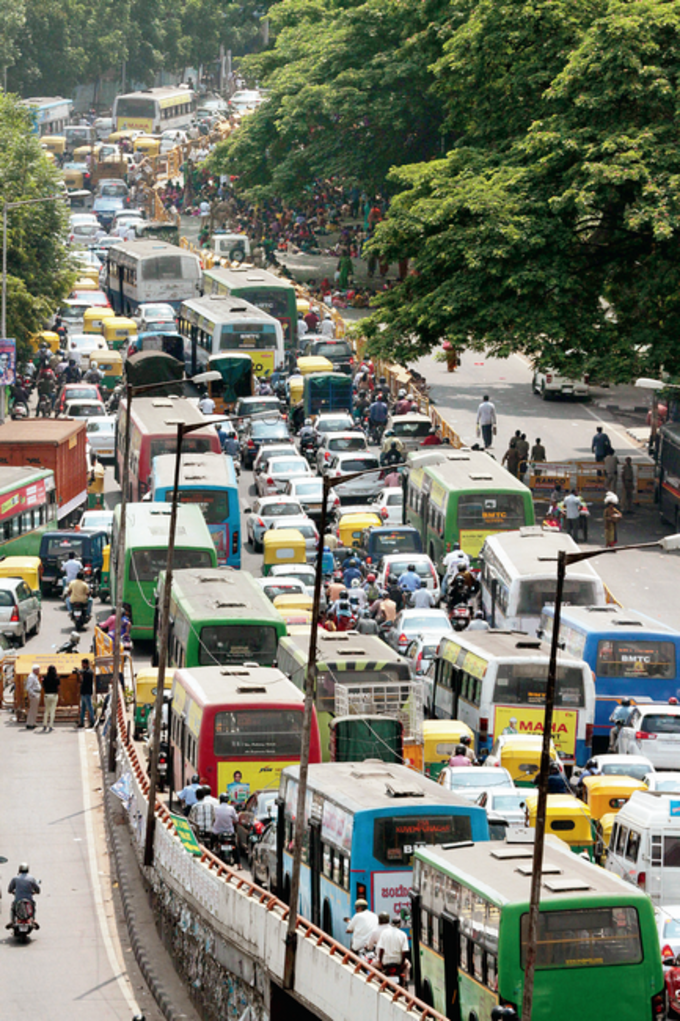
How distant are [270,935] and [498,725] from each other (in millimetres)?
10658

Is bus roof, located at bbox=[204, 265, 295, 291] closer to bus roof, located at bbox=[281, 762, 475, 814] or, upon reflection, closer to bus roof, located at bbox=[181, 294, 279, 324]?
bus roof, located at bbox=[181, 294, 279, 324]

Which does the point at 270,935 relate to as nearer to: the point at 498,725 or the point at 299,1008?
the point at 299,1008

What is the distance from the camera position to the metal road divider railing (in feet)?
67.3

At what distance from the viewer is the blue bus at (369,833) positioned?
76.1 ft

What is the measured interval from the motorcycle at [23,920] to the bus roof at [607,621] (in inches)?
467

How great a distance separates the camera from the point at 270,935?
24.1 m

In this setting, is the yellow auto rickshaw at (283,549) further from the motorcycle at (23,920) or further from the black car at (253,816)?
the motorcycle at (23,920)

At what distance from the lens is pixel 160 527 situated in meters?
43.2

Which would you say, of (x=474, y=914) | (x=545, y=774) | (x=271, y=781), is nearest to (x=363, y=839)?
(x=474, y=914)

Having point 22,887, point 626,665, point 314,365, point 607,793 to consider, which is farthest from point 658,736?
point 314,365

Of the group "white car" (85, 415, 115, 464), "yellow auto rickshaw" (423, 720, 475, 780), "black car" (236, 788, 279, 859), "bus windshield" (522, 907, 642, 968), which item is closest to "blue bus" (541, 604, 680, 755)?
"yellow auto rickshaw" (423, 720, 475, 780)

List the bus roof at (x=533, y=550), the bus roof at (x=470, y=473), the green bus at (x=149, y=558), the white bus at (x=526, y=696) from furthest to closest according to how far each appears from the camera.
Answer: the bus roof at (x=470, y=473) → the green bus at (x=149, y=558) → the bus roof at (x=533, y=550) → the white bus at (x=526, y=696)

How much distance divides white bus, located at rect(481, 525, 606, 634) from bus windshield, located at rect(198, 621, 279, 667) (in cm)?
595

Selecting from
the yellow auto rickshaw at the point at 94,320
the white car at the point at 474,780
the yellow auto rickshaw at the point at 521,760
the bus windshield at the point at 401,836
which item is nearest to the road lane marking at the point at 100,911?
the white car at the point at 474,780
